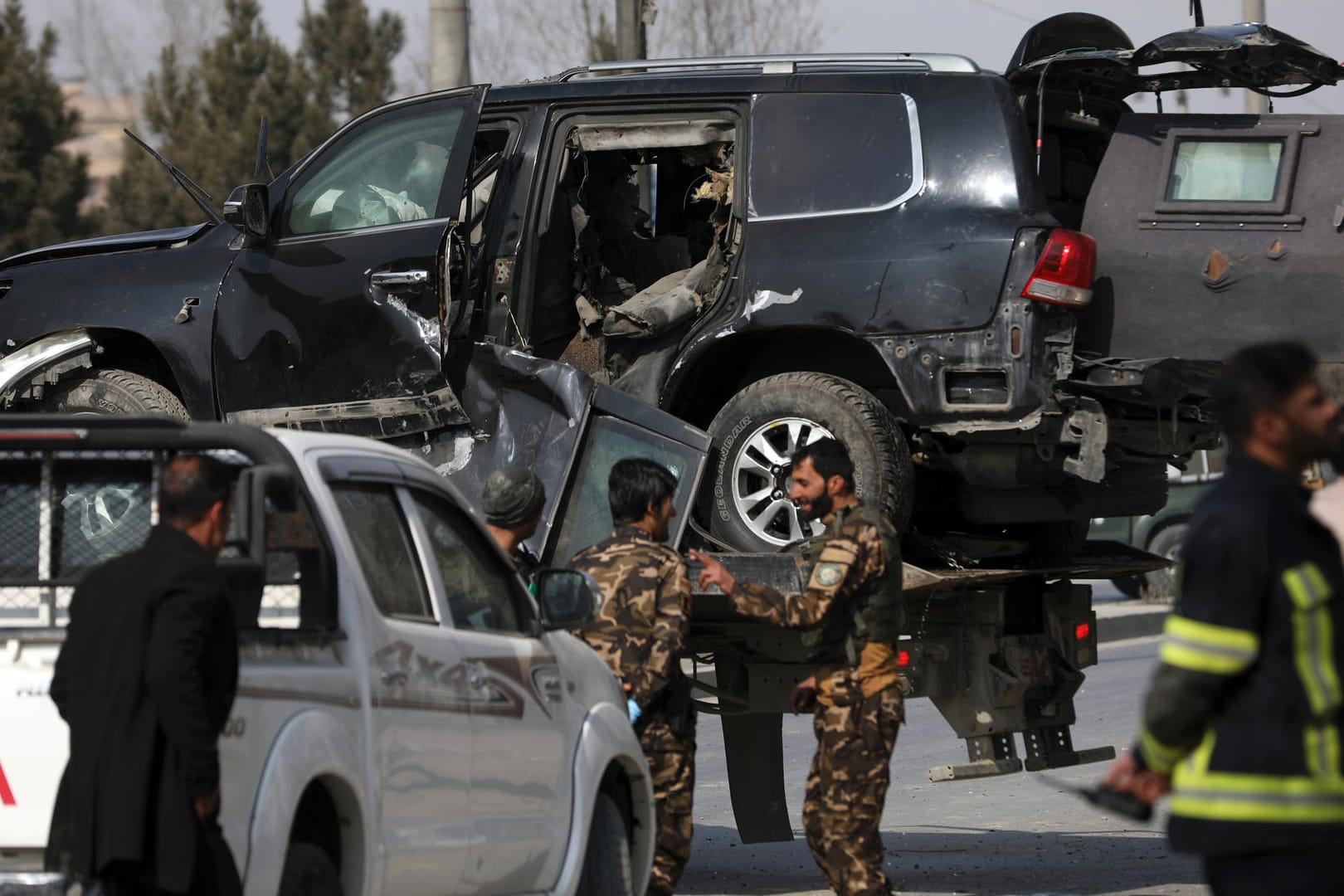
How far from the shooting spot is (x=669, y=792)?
273 inches

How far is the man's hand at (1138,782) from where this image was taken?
145 inches

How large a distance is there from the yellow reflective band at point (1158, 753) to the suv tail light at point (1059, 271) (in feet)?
13.4

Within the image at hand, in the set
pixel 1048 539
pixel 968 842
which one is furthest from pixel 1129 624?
pixel 1048 539

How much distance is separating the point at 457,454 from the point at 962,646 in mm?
2152

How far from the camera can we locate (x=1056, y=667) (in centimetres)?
871

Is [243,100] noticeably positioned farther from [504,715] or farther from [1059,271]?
[504,715]

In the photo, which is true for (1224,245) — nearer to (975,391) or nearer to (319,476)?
(975,391)

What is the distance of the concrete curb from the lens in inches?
758

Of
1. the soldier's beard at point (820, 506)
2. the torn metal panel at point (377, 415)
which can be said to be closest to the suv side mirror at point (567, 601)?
the soldier's beard at point (820, 506)

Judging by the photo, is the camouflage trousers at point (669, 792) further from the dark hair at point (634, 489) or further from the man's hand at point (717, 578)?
the dark hair at point (634, 489)

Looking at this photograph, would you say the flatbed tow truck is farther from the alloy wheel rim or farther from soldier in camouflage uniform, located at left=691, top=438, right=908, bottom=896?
soldier in camouflage uniform, located at left=691, top=438, right=908, bottom=896

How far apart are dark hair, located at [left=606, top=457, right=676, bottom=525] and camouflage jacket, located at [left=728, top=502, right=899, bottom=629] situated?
0.41m

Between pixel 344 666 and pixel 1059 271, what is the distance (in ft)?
12.8

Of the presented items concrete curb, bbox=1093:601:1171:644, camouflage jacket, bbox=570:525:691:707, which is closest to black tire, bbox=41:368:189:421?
camouflage jacket, bbox=570:525:691:707
